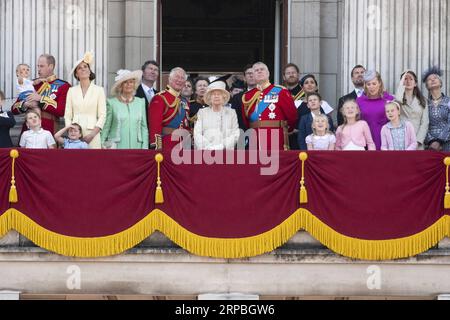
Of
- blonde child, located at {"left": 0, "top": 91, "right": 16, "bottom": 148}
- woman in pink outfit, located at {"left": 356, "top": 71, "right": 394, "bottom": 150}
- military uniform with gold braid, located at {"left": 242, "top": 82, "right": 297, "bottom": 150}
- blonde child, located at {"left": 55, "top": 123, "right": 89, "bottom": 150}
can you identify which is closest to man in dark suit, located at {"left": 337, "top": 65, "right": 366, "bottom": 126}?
woman in pink outfit, located at {"left": 356, "top": 71, "right": 394, "bottom": 150}

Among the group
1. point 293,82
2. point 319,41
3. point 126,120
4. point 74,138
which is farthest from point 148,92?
point 319,41

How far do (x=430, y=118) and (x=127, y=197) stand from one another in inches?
172

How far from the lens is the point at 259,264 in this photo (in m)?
16.2

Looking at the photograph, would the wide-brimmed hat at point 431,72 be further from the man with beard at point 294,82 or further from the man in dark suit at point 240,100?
the man in dark suit at point 240,100

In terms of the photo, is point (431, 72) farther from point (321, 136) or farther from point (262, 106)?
point (262, 106)

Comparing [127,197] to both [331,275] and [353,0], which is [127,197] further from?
[353,0]

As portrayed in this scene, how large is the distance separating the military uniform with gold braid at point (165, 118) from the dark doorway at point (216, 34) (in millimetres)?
10480

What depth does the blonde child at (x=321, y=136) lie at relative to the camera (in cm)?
1692

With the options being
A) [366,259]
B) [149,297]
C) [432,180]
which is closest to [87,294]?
[149,297]

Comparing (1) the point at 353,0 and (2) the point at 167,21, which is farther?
(2) the point at 167,21

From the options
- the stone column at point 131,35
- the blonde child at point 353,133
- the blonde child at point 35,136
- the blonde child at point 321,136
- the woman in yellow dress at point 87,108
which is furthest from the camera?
the stone column at point 131,35

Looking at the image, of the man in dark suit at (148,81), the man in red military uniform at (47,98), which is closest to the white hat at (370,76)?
the man in dark suit at (148,81)

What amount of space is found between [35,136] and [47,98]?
0.97 metres

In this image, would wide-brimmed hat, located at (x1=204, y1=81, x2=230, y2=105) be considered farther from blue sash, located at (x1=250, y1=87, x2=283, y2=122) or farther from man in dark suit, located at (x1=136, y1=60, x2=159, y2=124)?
man in dark suit, located at (x1=136, y1=60, x2=159, y2=124)
